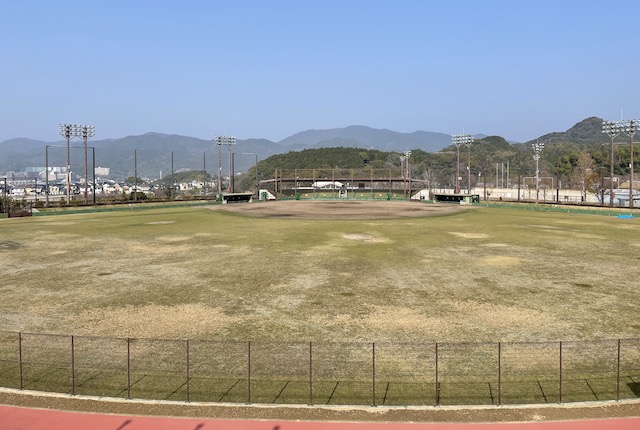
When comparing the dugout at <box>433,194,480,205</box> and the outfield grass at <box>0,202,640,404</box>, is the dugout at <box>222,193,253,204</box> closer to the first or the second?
the dugout at <box>433,194,480,205</box>

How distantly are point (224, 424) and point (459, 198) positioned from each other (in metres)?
99.0

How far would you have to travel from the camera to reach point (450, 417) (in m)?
14.4

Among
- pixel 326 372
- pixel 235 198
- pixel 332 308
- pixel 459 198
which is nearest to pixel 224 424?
pixel 326 372

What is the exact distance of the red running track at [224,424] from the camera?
1378cm

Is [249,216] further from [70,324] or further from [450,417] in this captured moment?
[450,417]

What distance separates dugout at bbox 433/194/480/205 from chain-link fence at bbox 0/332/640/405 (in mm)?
87190

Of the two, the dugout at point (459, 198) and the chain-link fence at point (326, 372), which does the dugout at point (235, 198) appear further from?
the chain-link fence at point (326, 372)

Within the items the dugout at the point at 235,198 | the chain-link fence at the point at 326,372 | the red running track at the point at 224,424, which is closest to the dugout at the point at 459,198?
the dugout at the point at 235,198

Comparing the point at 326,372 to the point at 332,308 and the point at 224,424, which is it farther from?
the point at 332,308

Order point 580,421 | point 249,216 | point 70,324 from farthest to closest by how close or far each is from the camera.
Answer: point 249,216
point 70,324
point 580,421

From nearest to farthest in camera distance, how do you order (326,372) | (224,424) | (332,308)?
1. (224,424)
2. (326,372)
3. (332,308)

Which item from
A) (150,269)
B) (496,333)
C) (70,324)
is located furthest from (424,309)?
(150,269)

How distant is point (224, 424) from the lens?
14086 mm

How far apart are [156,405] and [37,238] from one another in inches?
1862
